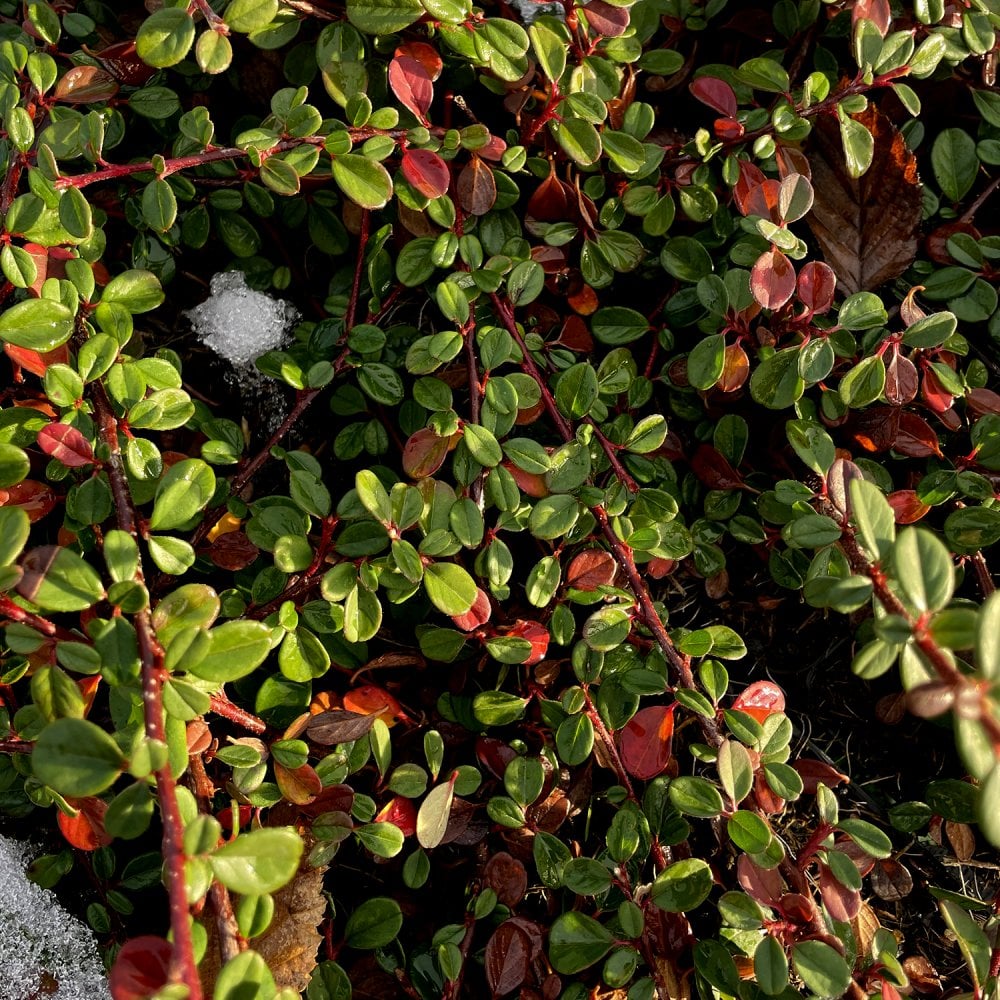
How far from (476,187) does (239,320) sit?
0.57 meters

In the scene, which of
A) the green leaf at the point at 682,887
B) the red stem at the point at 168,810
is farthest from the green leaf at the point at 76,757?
the green leaf at the point at 682,887

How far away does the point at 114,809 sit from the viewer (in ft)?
3.79

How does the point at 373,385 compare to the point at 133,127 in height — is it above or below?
below

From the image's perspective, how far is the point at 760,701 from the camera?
5.24 feet

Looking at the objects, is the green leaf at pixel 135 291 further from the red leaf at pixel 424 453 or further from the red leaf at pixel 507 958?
the red leaf at pixel 507 958

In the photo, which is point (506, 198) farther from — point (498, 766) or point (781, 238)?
point (498, 766)

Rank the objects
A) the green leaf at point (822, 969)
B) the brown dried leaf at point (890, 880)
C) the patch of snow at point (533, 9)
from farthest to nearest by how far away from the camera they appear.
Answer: the patch of snow at point (533, 9) < the brown dried leaf at point (890, 880) < the green leaf at point (822, 969)

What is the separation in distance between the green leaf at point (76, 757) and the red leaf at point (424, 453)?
705 mm

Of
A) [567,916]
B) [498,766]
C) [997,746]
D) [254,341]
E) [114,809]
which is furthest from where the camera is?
[254,341]

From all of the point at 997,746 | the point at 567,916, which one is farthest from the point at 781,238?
the point at 567,916

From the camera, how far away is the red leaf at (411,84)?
5.19 feet

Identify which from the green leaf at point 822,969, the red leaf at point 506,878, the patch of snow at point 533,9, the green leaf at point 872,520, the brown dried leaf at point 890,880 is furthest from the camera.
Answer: the patch of snow at point 533,9

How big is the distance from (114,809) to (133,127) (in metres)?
1.41

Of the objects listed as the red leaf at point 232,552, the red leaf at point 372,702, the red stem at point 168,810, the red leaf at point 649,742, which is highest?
the red stem at point 168,810
